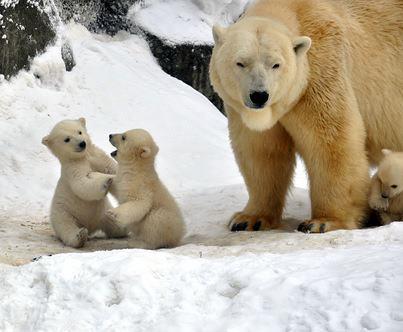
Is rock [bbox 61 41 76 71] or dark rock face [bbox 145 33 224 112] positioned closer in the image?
rock [bbox 61 41 76 71]

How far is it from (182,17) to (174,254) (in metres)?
9.19

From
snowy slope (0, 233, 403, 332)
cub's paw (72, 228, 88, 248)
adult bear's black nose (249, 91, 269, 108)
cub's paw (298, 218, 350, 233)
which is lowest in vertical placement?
cub's paw (72, 228, 88, 248)

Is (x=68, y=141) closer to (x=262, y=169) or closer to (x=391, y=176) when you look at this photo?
(x=262, y=169)

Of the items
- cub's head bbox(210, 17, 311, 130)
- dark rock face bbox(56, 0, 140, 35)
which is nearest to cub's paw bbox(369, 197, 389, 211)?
cub's head bbox(210, 17, 311, 130)

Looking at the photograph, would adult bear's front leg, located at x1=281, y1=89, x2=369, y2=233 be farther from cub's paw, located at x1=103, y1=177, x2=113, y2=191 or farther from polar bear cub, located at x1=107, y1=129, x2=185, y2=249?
cub's paw, located at x1=103, y1=177, x2=113, y2=191

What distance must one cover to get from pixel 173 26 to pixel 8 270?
9.36 meters

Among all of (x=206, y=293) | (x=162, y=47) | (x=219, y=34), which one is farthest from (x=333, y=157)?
(x=162, y=47)

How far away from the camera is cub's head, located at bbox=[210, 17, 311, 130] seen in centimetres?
497

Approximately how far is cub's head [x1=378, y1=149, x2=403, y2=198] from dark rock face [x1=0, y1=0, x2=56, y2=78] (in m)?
4.60

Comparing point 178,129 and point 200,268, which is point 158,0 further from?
point 200,268

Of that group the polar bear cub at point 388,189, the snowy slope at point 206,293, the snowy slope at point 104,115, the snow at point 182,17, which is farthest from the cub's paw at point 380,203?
the snow at point 182,17

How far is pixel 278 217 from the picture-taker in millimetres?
6219

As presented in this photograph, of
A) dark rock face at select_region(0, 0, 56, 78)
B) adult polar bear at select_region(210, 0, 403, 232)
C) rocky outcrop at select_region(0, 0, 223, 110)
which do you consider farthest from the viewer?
rocky outcrop at select_region(0, 0, 223, 110)

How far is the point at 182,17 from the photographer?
12820 mm
